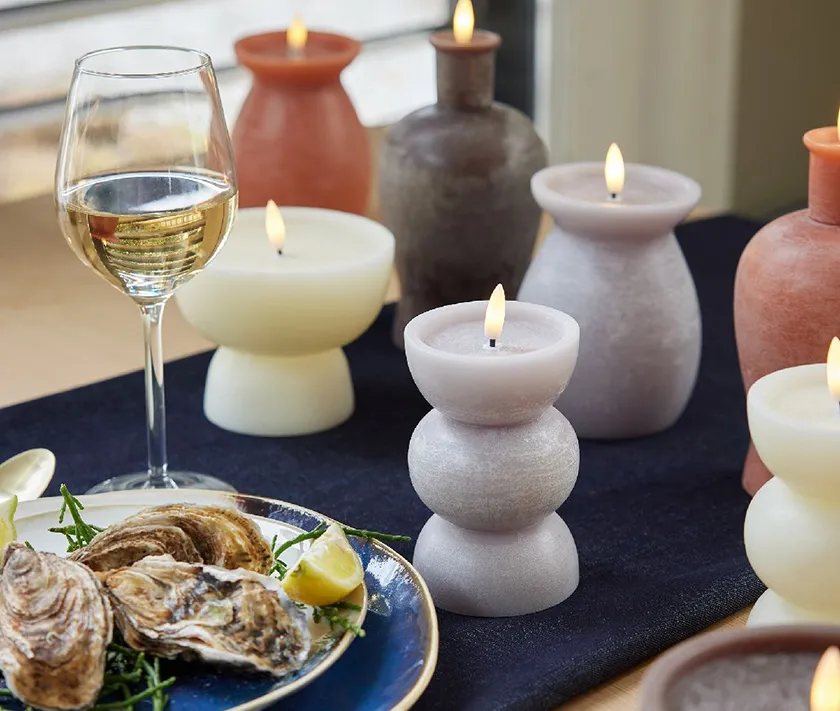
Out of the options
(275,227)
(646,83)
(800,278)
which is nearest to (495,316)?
(800,278)

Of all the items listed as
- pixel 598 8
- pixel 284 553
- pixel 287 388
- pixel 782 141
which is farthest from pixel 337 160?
pixel 782 141

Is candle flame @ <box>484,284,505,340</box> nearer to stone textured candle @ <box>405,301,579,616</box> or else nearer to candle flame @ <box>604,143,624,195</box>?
stone textured candle @ <box>405,301,579,616</box>

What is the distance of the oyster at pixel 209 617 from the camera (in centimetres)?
55

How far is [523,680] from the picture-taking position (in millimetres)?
611

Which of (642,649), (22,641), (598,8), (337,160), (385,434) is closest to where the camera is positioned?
(22,641)

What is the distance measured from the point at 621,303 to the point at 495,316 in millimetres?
221

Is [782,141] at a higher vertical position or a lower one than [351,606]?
lower

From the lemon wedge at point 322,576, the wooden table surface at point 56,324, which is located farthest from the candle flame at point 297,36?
the lemon wedge at point 322,576

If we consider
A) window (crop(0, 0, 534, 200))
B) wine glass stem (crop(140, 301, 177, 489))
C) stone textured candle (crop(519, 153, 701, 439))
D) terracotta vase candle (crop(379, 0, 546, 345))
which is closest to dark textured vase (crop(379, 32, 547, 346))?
terracotta vase candle (crop(379, 0, 546, 345))

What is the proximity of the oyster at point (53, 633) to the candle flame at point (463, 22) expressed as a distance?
0.56 metres

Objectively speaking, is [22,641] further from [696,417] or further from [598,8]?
Result: [598,8]

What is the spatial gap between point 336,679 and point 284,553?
10cm

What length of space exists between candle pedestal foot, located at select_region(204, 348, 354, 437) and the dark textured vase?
141 millimetres

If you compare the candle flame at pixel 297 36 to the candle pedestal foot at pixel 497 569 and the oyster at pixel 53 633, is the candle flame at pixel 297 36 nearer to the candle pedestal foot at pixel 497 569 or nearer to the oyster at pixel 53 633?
the candle pedestal foot at pixel 497 569
